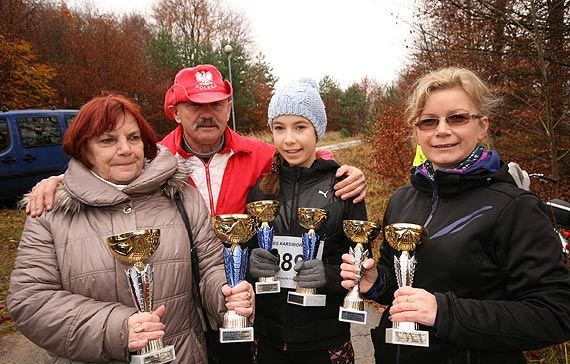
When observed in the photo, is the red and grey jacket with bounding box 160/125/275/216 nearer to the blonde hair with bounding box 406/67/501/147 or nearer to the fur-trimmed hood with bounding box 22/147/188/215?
the fur-trimmed hood with bounding box 22/147/188/215

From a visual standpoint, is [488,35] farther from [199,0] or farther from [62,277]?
[199,0]

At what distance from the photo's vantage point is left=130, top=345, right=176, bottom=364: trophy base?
1.66m

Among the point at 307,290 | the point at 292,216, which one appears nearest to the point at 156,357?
the point at 307,290

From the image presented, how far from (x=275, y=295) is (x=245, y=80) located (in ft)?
89.0

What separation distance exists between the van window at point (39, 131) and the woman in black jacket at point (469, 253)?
9596 mm

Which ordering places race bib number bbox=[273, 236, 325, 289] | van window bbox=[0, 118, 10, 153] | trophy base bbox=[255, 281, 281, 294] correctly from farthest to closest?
van window bbox=[0, 118, 10, 153] → race bib number bbox=[273, 236, 325, 289] → trophy base bbox=[255, 281, 281, 294]

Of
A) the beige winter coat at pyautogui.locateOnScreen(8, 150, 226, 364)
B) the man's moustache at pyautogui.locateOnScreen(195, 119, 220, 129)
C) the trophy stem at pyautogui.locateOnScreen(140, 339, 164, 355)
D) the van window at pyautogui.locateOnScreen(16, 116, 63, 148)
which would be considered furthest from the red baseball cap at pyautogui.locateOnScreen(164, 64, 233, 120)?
the van window at pyautogui.locateOnScreen(16, 116, 63, 148)

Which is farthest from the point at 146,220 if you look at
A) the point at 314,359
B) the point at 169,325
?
the point at 314,359

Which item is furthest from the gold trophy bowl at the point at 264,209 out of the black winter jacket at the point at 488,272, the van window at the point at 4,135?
the van window at the point at 4,135

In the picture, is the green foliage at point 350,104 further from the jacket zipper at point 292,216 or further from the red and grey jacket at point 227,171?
the jacket zipper at point 292,216

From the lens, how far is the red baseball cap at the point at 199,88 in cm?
252

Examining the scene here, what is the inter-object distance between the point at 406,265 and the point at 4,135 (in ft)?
32.2

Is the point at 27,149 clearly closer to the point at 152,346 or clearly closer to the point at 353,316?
the point at 152,346

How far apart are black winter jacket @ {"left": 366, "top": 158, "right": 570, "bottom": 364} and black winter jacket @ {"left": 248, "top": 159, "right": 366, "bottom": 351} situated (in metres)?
0.47
